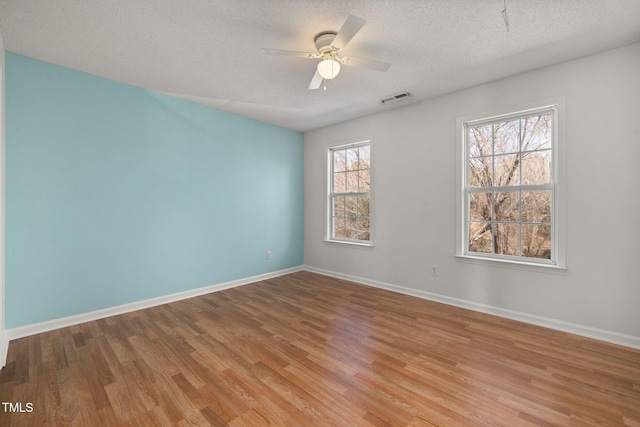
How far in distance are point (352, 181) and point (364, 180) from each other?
0.83 feet

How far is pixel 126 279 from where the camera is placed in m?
3.30

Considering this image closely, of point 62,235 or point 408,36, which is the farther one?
point 62,235

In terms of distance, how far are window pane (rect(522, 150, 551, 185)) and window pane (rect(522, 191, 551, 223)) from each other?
13 centimetres

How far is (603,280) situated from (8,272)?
5575mm

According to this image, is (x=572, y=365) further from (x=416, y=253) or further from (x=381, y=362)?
(x=416, y=253)

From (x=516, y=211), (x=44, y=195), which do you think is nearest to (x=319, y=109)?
(x=516, y=211)

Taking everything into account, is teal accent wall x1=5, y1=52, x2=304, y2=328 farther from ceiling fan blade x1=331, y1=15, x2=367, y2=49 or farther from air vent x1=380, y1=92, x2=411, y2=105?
ceiling fan blade x1=331, y1=15, x2=367, y2=49

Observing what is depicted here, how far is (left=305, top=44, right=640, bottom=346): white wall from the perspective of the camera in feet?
8.26

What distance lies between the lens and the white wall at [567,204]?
252 centimetres

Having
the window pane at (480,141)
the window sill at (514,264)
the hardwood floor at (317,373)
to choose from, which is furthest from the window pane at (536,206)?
the hardwood floor at (317,373)

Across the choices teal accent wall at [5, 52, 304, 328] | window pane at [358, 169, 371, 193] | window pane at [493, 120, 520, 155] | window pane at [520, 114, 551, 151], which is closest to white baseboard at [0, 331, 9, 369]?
teal accent wall at [5, 52, 304, 328]

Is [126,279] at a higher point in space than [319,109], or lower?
lower

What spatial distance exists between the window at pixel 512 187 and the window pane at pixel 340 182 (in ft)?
6.64

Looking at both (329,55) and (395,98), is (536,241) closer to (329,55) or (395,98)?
(395,98)
